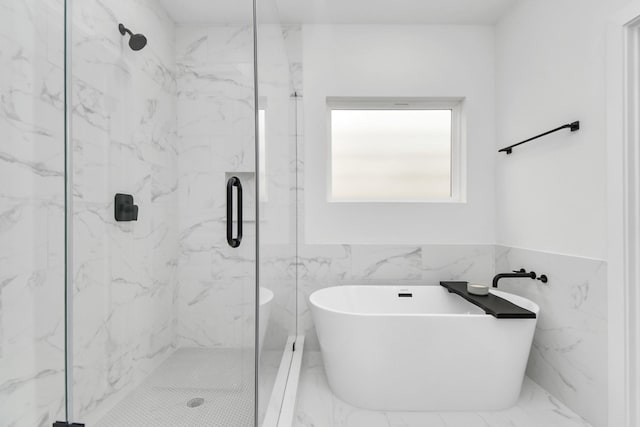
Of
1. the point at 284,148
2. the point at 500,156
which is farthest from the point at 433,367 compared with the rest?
the point at 500,156

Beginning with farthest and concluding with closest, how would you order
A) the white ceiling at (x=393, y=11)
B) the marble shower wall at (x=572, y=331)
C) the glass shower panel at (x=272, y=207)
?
the white ceiling at (x=393, y=11), the marble shower wall at (x=572, y=331), the glass shower panel at (x=272, y=207)

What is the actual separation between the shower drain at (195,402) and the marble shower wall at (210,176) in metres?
0.12

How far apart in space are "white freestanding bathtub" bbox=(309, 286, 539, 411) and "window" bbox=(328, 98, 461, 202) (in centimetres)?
114

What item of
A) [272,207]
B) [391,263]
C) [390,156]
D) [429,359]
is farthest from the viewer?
[390,156]

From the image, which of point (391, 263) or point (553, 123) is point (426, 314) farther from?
point (553, 123)

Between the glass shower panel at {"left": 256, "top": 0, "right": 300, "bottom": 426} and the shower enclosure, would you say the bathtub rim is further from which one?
the shower enclosure

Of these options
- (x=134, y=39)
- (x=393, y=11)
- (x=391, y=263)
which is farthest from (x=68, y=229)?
(x=393, y=11)

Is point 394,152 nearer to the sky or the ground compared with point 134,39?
nearer to the sky

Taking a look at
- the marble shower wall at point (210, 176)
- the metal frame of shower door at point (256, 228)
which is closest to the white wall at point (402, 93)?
the metal frame of shower door at point (256, 228)

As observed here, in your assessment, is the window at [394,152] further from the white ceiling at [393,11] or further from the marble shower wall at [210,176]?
the marble shower wall at [210,176]

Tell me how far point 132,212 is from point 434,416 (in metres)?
1.75

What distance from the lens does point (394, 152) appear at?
2.66 meters

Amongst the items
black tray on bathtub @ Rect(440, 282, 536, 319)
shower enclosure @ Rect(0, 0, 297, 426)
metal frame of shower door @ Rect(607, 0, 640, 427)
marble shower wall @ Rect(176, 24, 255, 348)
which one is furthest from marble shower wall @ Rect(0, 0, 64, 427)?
metal frame of shower door @ Rect(607, 0, 640, 427)

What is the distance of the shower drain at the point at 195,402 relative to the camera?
767 millimetres
